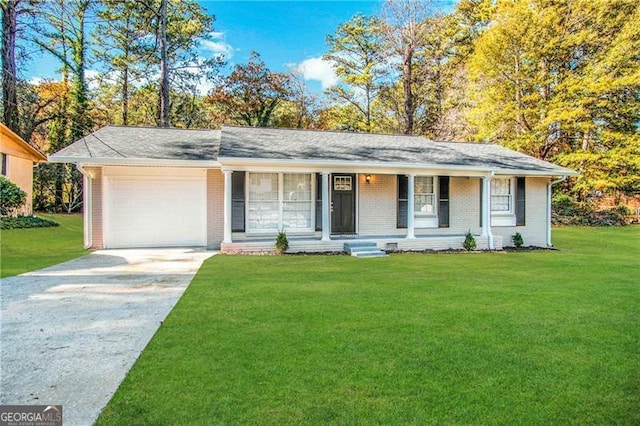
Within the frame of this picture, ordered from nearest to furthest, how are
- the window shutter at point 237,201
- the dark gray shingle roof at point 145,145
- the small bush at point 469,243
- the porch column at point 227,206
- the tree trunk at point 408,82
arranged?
the porch column at point 227,206 → the dark gray shingle roof at point 145,145 → the window shutter at point 237,201 → the small bush at point 469,243 → the tree trunk at point 408,82

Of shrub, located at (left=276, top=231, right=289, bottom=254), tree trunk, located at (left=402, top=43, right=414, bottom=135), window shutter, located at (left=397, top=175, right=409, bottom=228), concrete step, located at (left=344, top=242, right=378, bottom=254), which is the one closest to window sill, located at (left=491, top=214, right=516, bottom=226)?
window shutter, located at (left=397, top=175, right=409, bottom=228)

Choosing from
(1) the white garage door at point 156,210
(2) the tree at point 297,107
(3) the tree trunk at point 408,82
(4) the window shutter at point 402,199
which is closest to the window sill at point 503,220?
(4) the window shutter at point 402,199

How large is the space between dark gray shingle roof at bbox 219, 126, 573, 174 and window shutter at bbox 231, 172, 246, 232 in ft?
2.65

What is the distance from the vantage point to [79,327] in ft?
14.7

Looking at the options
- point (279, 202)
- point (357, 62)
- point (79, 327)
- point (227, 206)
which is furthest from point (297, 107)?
point (79, 327)

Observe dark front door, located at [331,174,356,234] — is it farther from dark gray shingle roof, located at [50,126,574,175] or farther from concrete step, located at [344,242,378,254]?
concrete step, located at [344,242,378,254]

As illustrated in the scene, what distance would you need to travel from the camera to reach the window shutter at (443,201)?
12.6m

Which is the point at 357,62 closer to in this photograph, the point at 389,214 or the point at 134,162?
the point at 389,214

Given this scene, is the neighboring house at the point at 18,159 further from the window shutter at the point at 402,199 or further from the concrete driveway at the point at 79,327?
the window shutter at the point at 402,199

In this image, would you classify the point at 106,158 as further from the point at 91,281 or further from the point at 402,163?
the point at 402,163

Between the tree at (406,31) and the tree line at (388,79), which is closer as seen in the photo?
the tree line at (388,79)

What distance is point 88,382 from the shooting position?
10.4ft

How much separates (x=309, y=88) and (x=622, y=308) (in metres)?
24.5

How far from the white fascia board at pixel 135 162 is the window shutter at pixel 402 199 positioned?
563 cm
